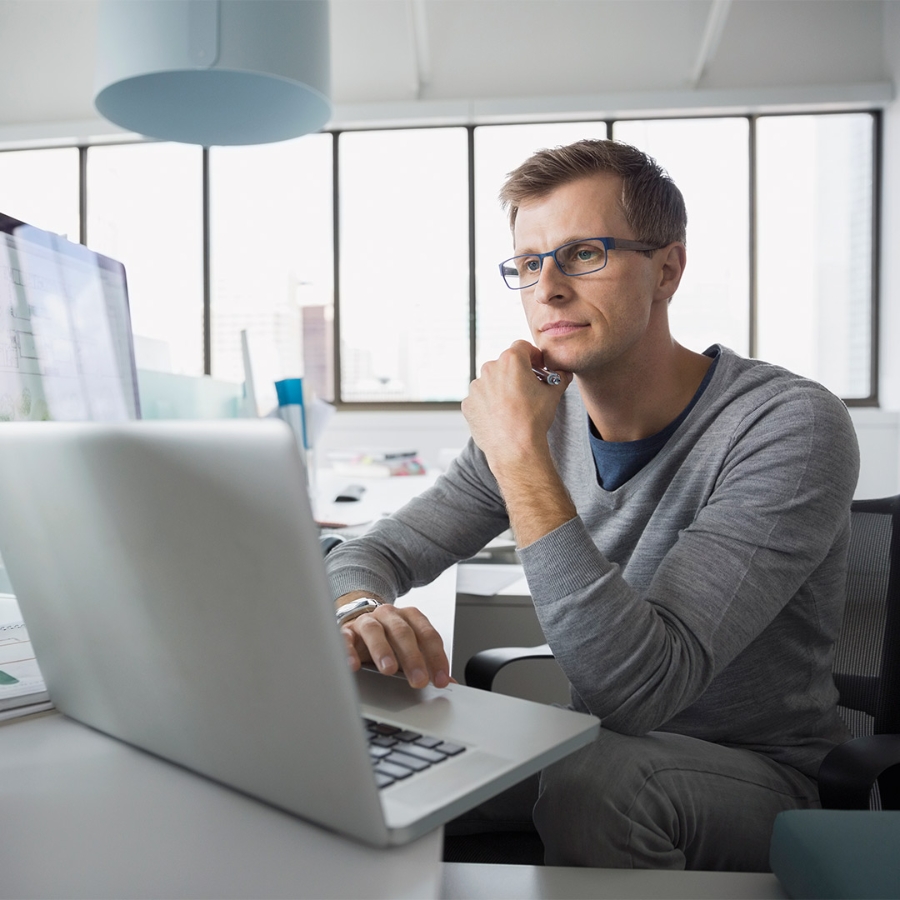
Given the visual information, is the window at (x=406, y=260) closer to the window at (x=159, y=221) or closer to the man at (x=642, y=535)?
the window at (x=159, y=221)

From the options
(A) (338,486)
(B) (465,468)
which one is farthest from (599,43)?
(B) (465,468)

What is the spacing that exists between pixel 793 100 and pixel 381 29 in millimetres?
2918

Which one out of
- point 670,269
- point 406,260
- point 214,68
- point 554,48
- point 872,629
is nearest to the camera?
point 872,629

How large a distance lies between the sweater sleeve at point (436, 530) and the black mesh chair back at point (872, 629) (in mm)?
547

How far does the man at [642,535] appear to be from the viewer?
0.86m

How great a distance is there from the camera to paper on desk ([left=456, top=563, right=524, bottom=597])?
1.72 meters

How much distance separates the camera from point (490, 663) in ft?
4.35

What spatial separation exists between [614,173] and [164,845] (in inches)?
40.7

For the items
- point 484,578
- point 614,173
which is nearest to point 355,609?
point 614,173

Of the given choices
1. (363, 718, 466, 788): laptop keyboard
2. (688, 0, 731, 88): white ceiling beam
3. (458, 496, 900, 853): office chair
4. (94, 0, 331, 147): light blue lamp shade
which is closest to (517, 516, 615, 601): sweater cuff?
(363, 718, 466, 788): laptop keyboard

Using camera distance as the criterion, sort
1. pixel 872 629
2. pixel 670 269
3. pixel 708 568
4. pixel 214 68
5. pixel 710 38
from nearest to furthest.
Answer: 1. pixel 708 568
2. pixel 872 629
3. pixel 670 269
4. pixel 214 68
5. pixel 710 38

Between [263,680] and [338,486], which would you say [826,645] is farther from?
[338,486]

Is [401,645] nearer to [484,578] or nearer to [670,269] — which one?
[670,269]

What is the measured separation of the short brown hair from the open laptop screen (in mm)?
590
